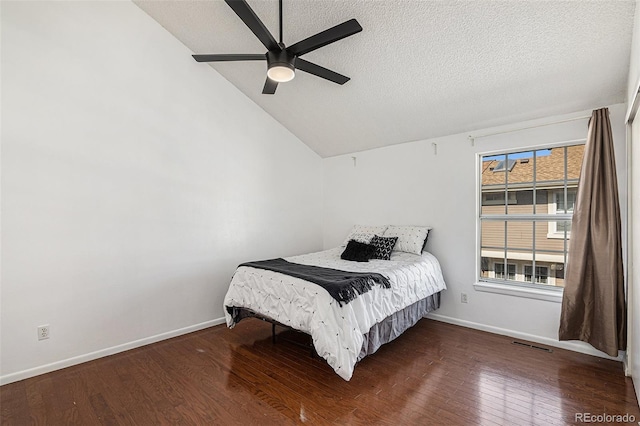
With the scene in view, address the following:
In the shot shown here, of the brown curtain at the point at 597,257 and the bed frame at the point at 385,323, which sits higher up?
the brown curtain at the point at 597,257

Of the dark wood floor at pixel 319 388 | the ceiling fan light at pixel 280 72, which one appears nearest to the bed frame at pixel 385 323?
the dark wood floor at pixel 319 388

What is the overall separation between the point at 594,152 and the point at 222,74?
3973 millimetres

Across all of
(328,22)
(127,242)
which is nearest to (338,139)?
(328,22)

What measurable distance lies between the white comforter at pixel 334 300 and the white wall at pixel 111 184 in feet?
2.79

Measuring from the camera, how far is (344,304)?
2.35 metres

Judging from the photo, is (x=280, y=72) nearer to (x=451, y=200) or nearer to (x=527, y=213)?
(x=451, y=200)

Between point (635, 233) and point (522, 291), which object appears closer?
point (635, 233)

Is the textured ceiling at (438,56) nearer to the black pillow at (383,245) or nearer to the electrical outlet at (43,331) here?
the black pillow at (383,245)

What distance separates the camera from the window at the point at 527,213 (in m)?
3.17

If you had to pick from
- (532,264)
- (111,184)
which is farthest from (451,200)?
(111,184)

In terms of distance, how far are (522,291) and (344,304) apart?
2099mm

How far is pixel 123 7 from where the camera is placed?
302cm

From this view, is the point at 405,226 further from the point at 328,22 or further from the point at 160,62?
the point at 160,62

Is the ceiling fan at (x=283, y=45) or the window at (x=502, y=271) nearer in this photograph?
the ceiling fan at (x=283, y=45)
